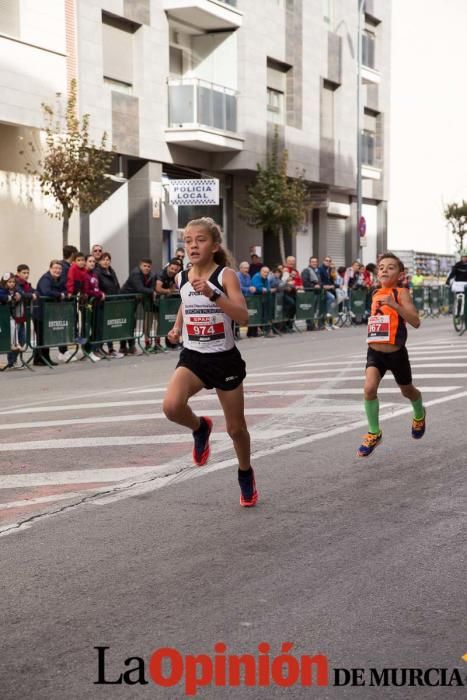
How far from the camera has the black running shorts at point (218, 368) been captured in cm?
600

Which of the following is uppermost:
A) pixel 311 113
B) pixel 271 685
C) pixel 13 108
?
pixel 311 113

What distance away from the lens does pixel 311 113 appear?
124ft

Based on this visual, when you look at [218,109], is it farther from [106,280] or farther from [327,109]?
[106,280]

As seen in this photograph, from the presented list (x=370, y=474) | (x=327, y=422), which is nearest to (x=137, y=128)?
(x=327, y=422)

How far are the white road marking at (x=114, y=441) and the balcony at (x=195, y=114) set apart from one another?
72.6 feet

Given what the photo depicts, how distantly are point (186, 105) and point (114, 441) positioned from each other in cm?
2293

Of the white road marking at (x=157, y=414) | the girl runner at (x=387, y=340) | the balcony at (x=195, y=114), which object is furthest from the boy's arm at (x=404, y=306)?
the balcony at (x=195, y=114)

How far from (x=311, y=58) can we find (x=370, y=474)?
32.9 metres

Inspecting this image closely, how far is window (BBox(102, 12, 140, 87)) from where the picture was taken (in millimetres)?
27625

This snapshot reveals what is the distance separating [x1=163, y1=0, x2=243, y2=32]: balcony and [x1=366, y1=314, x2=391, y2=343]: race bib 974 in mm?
23887

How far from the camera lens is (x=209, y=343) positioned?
6.01 metres

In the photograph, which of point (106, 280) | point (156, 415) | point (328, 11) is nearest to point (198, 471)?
point (156, 415)

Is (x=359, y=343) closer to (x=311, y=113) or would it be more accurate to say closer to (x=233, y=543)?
(x=233, y=543)

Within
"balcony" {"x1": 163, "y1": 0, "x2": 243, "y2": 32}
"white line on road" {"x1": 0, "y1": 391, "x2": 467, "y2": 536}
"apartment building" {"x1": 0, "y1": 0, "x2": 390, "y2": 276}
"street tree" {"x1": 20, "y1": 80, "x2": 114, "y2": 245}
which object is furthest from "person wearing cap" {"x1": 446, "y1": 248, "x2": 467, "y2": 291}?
"white line on road" {"x1": 0, "y1": 391, "x2": 467, "y2": 536}
